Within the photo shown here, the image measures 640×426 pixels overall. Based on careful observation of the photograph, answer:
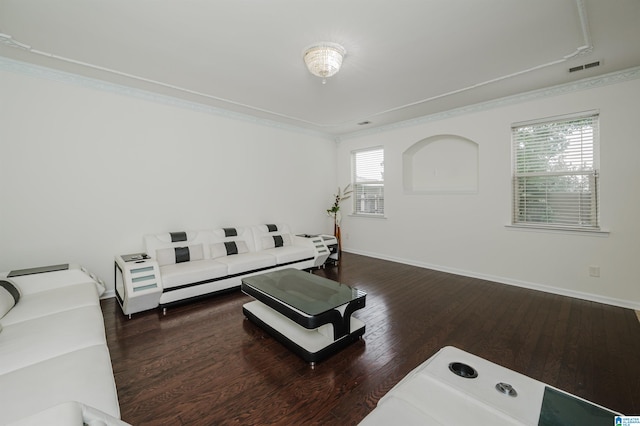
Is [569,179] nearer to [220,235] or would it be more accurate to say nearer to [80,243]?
[220,235]

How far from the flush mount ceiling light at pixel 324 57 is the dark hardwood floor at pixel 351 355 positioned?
8.89 ft

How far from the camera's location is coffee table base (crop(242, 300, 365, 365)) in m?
2.21

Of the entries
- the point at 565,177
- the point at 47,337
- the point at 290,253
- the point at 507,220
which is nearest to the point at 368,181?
the point at 290,253

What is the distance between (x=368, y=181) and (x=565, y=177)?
336 centimetres

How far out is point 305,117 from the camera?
500cm

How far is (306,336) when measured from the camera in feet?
7.77

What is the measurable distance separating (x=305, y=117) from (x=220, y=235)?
263cm

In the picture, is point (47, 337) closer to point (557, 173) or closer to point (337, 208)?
point (337, 208)

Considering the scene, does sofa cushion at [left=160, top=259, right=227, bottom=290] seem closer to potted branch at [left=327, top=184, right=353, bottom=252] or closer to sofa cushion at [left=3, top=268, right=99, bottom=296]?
sofa cushion at [left=3, top=268, right=99, bottom=296]

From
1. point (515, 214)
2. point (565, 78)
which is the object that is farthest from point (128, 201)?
point (565, 78)

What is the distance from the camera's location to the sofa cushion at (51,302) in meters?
2.02

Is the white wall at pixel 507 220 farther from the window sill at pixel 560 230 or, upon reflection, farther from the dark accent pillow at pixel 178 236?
the dark accent pillow at pixel 178 236

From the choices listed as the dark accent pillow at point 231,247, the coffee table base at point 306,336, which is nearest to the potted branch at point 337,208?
the dark accent pillow at point 231,247

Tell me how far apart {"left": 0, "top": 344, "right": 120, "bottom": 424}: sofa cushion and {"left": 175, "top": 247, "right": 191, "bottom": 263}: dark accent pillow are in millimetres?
2250
